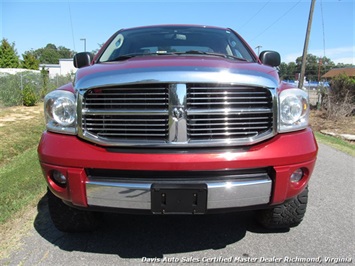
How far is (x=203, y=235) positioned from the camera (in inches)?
116

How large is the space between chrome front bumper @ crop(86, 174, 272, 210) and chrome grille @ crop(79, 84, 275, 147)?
27cm

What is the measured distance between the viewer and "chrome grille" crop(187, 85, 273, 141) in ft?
7.43

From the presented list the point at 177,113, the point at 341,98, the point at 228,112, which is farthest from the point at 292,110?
the point at 341,98

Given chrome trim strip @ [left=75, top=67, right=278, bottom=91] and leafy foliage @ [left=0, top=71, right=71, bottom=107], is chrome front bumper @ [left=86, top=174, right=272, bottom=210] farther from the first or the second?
leafy foliage @ [left=0, top=71, right=71, bottom=107]

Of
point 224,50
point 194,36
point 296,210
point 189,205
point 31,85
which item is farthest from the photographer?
point 31,85

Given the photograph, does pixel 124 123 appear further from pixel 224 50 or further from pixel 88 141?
pixel 224 50

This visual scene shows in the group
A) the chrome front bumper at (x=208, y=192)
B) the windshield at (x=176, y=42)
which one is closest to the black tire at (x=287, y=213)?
the chrome front bumper at (x=208, y=192)

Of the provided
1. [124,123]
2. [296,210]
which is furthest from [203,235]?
[124,123]

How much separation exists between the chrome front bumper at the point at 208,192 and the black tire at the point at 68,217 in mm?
583

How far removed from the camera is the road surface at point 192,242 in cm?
255

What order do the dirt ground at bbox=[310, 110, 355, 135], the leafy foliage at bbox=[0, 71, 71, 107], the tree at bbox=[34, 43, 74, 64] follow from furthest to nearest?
the tree at bbox=[34, 43, 74, 64]
the leafy foliage at bbox=[0, 71, 71, 107]
the dirt ground at bbox=[310, 110, 355, 135]

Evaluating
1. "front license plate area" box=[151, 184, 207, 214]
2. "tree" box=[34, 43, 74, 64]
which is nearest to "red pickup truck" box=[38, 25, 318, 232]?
"front license plate area" box=[151, 184, 207, 214]

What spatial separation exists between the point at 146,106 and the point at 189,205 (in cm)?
73

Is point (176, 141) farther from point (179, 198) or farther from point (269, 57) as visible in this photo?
point (269, 57)
